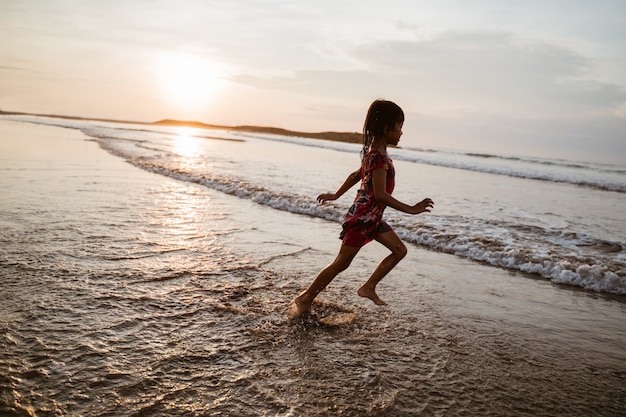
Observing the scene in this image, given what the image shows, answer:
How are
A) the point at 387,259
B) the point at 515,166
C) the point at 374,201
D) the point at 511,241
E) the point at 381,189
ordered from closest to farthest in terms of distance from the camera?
the point at 381,189 < the point at 374,201 < the point at 387,259 < the point at 511,241 < the point at 515,166

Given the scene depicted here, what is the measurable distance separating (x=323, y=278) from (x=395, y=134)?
54.8 inches

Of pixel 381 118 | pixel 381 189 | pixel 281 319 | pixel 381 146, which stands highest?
pixel 381 118

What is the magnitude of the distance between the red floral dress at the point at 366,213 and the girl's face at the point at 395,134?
5.4 inches

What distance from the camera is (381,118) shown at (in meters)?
3.51

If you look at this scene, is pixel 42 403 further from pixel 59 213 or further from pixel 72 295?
pixel 59 213

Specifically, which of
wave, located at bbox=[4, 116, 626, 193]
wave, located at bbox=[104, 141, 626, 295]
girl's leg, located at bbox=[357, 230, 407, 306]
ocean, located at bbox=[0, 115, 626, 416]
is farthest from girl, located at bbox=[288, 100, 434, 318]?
wave, located at bbox=[4, 116, 626, 193]

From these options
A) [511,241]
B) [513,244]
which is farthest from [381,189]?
[511,241]

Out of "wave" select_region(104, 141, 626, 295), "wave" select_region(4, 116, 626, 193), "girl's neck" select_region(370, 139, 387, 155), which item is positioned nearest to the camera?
"girl's neck" select_region(370, 139, 387, 155)

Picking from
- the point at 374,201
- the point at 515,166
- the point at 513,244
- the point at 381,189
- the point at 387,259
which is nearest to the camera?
the point at 381,189

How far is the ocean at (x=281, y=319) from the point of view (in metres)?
2.48

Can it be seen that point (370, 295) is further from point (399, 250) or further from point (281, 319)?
point (281, 319)

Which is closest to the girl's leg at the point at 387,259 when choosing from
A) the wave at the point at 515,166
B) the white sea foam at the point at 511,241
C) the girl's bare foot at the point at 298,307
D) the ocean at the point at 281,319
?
the ocean at the point at 281,319

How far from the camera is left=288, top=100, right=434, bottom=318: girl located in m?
3.48

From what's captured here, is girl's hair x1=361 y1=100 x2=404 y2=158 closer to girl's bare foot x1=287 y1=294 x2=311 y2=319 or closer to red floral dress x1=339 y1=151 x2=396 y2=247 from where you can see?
red floral dress x1=339 y1=151 x2=396 y2=247
